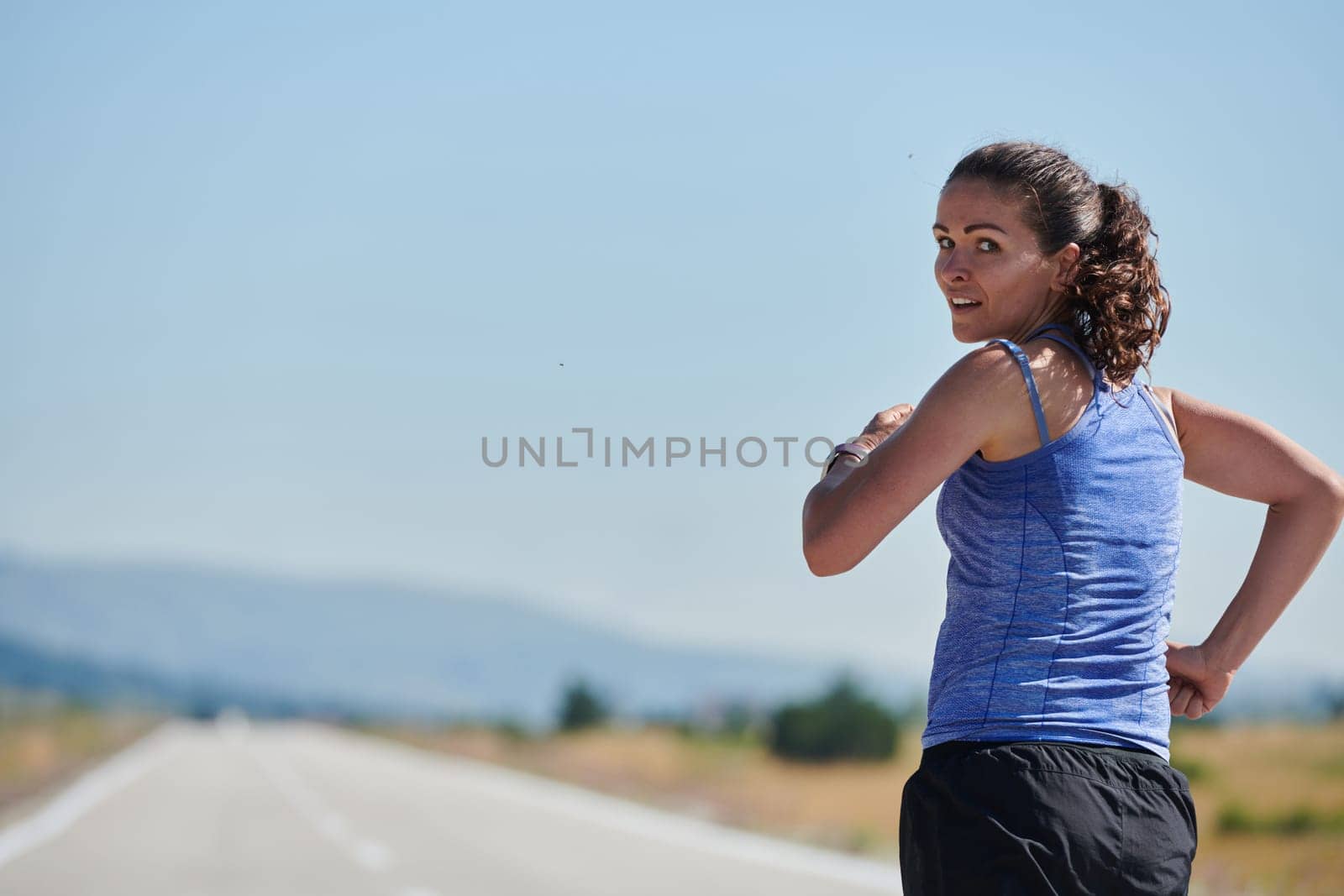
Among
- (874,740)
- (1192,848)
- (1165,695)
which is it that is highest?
(1165,695)

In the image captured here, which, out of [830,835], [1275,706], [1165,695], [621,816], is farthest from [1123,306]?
[1275,706]

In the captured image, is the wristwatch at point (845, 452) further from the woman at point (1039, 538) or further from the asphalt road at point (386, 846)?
the asphalt road at point (386, 846)

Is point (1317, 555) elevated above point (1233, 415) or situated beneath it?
situated beneath

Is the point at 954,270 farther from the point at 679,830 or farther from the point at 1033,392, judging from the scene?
the point at 679,830

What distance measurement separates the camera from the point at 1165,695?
2303mm

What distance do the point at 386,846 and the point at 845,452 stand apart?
39.9ft

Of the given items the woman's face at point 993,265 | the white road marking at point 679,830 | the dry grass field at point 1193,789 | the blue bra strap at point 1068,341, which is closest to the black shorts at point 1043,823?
the blue bra strap at point 1068,341

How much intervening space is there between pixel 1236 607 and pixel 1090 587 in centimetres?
56

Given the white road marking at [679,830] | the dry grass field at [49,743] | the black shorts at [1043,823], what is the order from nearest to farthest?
the black shorts at [1043,823], the white road marking at [679,830], the dry grass field at [49,743]

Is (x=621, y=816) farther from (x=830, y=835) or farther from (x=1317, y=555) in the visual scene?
(x=1317, y=555)

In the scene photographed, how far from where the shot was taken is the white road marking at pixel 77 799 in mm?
14070

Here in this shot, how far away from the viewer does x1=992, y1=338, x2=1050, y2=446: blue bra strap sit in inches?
84.7

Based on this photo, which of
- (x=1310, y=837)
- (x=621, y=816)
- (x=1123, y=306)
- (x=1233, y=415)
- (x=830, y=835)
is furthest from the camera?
→ (x=1310, y=837)

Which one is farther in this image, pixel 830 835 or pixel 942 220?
pixel 830 835
